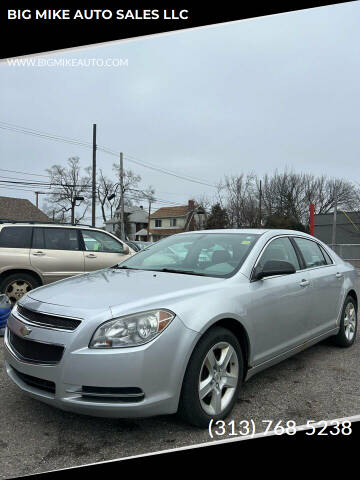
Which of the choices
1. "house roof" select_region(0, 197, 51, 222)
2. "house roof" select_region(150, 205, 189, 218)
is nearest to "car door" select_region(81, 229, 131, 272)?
"house roof" select_region(0, 197, 51, 222)

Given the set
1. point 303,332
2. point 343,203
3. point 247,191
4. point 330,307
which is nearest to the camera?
point 303,332

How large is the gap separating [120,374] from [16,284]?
5.26 m

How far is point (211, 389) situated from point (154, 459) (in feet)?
2.11

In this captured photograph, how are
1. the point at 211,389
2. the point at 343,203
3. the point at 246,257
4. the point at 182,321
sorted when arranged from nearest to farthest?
the point at 182,321 → the point at 211,389 → the point at 246,257 → the point at 343,203

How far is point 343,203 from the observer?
4997 cm

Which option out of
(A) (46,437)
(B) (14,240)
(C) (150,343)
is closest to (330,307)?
(C) (150,343)

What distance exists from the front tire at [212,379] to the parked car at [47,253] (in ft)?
16.9

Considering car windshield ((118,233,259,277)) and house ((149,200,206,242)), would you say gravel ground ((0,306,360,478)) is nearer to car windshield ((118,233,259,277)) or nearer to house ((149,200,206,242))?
car windshield ((118,233,259,277))

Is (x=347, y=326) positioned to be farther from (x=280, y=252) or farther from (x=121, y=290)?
(x=121, y=290)

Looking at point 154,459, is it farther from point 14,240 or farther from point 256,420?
point 14,240

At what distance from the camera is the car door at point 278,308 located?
3398mm

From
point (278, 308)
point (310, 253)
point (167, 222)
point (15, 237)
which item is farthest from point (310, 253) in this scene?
point (167, 222)

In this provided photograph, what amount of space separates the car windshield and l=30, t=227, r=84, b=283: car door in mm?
3508

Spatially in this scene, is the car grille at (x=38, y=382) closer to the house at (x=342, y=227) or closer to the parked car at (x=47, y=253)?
the parked car at (x=47, y=253)
